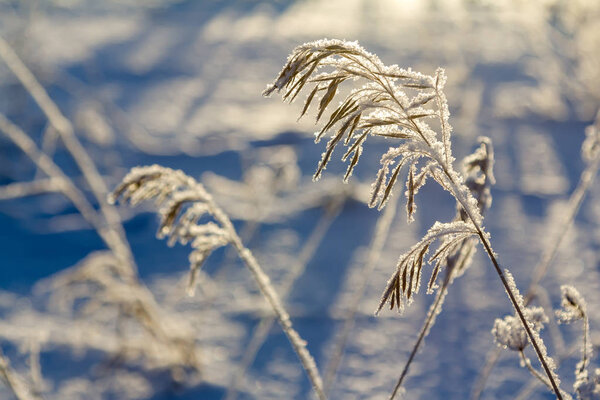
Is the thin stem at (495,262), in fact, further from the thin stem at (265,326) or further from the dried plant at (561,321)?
the thin stem at (265,326)

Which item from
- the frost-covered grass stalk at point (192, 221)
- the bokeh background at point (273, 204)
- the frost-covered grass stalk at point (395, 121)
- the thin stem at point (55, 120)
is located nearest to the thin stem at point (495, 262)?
the frost-covered grass stalk at point (395, 121)

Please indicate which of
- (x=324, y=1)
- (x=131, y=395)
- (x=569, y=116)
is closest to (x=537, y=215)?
(x=569, y=116)

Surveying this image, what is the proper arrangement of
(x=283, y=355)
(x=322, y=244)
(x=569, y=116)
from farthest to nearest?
(x=569, y=116) → (x=322, y=244) → (x=283, y=355)

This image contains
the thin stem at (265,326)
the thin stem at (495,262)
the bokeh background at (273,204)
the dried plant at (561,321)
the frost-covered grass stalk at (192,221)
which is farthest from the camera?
the bokeh background at (273,204)

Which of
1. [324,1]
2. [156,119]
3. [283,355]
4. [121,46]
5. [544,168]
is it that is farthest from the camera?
[324,1]

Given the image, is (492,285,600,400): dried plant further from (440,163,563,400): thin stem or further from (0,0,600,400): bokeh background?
(0,0,600,400): bokeh background

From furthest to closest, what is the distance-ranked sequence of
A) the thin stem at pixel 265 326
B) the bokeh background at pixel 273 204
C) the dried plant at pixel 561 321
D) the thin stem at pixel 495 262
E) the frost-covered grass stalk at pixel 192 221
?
the bokeh background at pixel 273 204 < the thin stem at pixel 265 326 < the frost-covered grass stalk at pixel 192 221 < the dried plant at pixel 561 321 < the thin stem at pixel 495 262

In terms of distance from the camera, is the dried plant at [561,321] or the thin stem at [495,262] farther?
the dried plant at [561,321]

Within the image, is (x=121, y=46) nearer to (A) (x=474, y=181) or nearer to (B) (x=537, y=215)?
(B) (x=537, y=215)

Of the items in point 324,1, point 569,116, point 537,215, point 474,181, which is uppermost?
point 324,1
